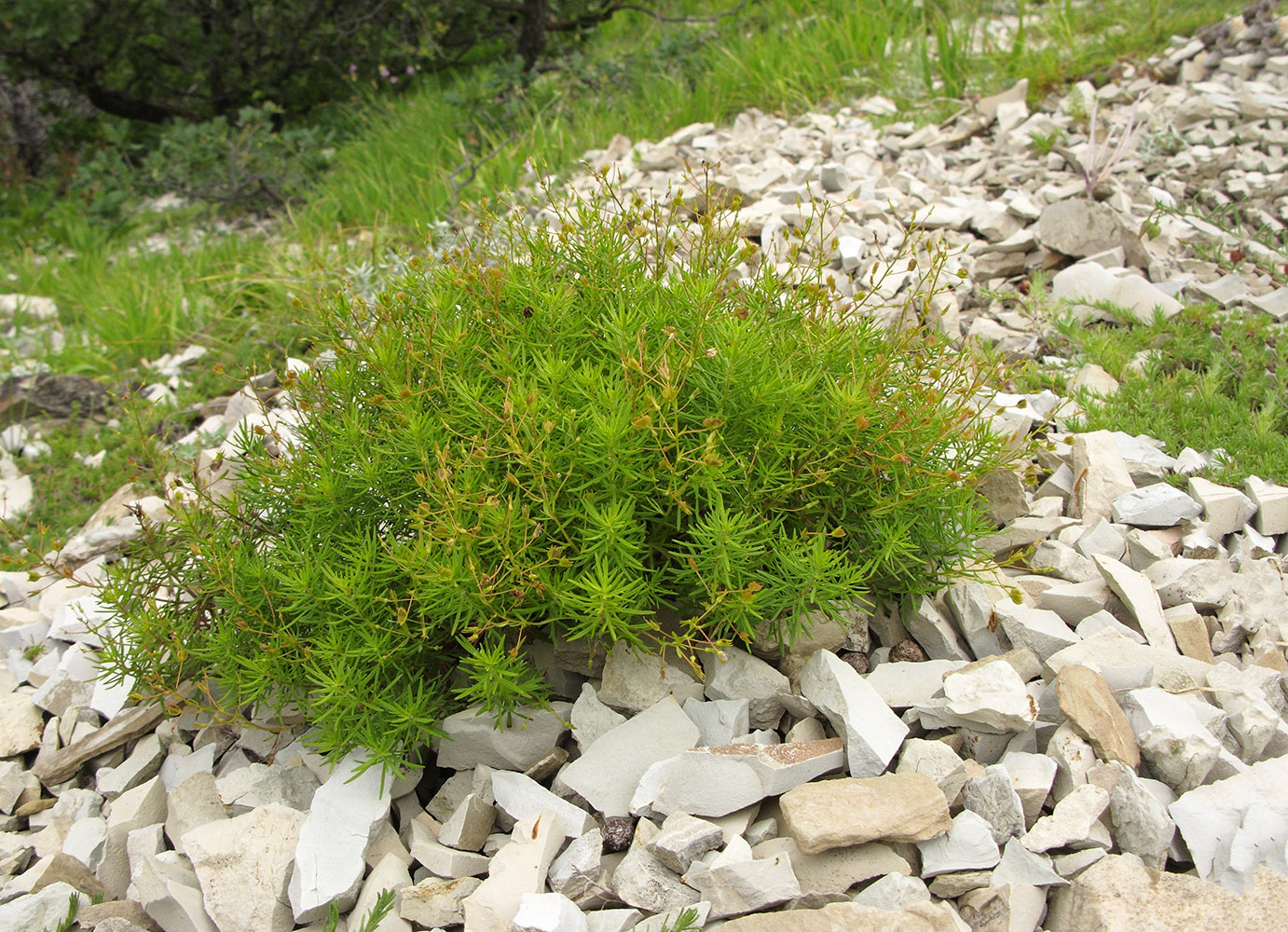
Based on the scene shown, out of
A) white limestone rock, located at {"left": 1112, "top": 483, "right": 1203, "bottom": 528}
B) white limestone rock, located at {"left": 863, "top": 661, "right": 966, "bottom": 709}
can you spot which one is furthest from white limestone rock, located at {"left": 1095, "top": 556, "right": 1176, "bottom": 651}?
white limestone rock, located at {"left": 863, "top": 661, "right": 966, "bottom": 709}

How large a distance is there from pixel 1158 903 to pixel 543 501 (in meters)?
1.51

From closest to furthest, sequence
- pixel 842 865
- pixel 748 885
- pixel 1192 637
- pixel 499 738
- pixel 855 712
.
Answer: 1. pixel 748 885
2. pixel 842 865
3. pixel 855 712
4. pixel 499 738
5. pixel 1192 637

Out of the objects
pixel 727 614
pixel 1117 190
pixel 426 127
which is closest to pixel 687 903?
pixel 727 614

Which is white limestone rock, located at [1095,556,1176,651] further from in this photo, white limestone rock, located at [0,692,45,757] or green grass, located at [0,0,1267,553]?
green grass, located at [0,0,1267,553]

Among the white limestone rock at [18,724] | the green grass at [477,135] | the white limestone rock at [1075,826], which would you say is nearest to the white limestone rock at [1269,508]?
the white limestone rock at [1075,826]

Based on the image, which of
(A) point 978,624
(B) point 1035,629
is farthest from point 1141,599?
(A) point 978,624

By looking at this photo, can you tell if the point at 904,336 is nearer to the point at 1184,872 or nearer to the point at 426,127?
the point at 1184,872

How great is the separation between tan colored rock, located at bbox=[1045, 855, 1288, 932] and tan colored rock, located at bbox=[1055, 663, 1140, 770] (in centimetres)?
29

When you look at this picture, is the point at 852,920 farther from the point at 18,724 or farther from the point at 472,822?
the point at 18,724

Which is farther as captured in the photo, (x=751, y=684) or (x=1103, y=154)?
(x=1103, y=154)

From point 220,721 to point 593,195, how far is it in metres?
1.90

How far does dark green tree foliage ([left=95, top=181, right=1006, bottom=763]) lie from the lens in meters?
2.15

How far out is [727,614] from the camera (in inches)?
87.3

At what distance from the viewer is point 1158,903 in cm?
186
